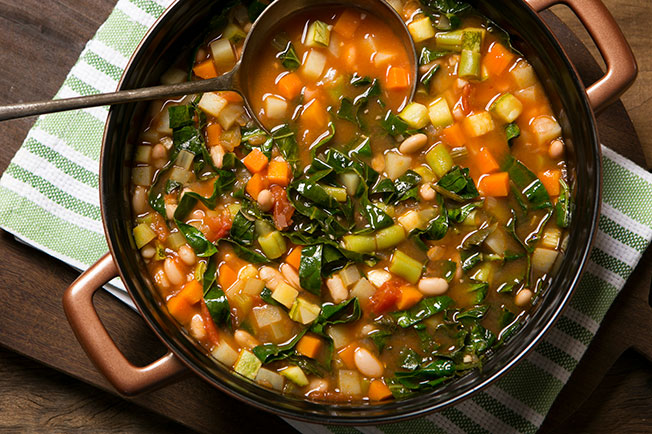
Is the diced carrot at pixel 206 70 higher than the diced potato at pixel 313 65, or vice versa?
the diced carrot at pixel 206 70

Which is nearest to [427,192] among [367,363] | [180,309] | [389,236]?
[389,236]

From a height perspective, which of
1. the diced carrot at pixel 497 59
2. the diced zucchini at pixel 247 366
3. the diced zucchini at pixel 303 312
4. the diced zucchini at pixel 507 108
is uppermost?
the diced carrot at pixel 497 59

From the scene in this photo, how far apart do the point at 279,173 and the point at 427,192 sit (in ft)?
2.54

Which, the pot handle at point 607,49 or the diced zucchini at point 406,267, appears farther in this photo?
the diced zucchini at point 406,267

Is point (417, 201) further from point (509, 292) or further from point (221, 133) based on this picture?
Answer: point (221, 133)

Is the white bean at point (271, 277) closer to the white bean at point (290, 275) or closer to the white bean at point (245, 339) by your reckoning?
the white bean at point (290, 275)

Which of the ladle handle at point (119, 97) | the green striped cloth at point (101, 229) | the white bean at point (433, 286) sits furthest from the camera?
the green striped cloth at point (101, 229)

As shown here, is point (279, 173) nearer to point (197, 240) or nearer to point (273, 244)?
point (273, 244)

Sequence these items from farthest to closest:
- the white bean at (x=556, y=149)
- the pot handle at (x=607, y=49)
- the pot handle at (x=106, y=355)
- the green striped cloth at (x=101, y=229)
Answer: the green striped cloth at (x=101, y=229) → the white bean at (x=556, y=149) → the pot handle at (x=607, y=49) → the pot handle at (x=106, y=355)

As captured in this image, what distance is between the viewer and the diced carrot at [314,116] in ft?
11.3

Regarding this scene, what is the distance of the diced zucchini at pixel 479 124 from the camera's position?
11.2 feet

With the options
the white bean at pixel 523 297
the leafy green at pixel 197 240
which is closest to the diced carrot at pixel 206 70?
the leafy green at pixel 197 240

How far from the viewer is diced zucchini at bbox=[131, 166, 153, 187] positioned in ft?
11.5

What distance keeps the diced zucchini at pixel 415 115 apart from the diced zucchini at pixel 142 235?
1.48m
